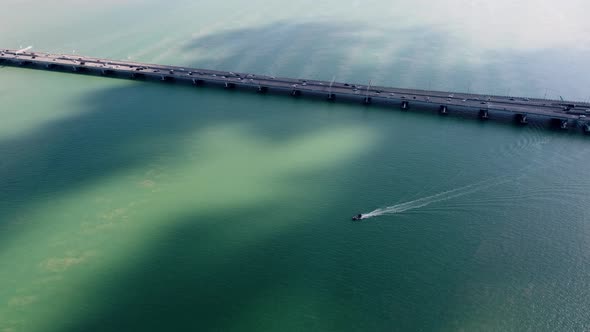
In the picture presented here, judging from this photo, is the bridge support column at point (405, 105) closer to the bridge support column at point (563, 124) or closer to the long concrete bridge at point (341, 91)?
the long concrete bridge at point (341, 91)

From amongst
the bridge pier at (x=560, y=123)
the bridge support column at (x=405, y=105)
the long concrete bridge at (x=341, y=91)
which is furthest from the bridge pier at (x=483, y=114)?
the bridge support column at (x=405, y=105)

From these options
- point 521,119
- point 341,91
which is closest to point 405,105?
point 341,91

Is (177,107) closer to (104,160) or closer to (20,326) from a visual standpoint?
(104,160)

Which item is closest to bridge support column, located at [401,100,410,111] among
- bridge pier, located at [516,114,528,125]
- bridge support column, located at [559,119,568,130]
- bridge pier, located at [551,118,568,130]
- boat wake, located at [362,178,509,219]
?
bridge pier, located at [516,114,528,125]

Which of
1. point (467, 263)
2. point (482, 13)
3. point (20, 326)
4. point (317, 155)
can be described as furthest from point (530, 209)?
point (482, 13)

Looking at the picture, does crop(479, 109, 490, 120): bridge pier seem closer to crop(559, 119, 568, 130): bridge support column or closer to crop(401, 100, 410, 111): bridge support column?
crop(559, 119, 568, 130): bridge support column

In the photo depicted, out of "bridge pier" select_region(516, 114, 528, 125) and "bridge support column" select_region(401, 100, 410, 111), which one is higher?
"bridge support column" select_region(401, 100, 410, 111)
